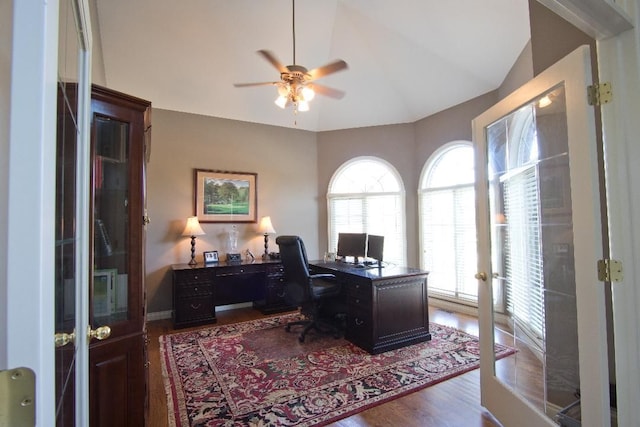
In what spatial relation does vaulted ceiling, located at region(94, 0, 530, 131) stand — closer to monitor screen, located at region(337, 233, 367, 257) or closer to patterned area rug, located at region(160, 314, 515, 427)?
monitor screen, located at region(337, 233, 367, 257)

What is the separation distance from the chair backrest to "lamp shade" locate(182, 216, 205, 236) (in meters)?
1.67

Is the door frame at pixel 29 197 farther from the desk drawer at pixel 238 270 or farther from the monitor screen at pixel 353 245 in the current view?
the desk drawer at pixel 238 270

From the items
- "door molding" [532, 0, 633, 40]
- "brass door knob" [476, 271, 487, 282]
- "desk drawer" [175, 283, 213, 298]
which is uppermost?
"door molding" [532, 0, 633, 40]

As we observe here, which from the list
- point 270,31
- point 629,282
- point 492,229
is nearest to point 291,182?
point 270,31

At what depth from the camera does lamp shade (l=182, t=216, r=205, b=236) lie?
4.50 meters

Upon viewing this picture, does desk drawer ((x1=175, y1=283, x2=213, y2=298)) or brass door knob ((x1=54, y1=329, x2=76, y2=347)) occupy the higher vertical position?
brass door knob ((x1=54, y1=329, x2=76, y2=347))

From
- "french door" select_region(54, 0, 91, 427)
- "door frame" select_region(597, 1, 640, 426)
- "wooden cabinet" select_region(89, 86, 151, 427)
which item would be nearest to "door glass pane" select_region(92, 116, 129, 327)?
"wooden cabinet" select_region(89, 86, 151, 427)

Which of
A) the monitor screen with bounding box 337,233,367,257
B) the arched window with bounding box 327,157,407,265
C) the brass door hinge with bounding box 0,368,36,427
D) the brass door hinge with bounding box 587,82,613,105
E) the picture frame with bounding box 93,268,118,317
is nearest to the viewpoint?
the brass door hinge with bounding box 0,368,36,427

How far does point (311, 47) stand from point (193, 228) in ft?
10.1

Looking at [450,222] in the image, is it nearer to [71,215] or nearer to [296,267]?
[296,267]

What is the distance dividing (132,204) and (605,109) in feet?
7.54

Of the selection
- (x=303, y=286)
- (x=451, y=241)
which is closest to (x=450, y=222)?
(x=451, y=241)

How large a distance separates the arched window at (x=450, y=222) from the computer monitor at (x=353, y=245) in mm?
1636

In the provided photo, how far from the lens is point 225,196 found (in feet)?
16.6
